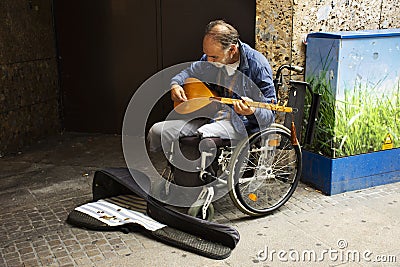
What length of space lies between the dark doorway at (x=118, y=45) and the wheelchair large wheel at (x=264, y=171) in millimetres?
1596

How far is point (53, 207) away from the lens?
12.7 ft

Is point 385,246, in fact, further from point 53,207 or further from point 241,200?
point 53,207

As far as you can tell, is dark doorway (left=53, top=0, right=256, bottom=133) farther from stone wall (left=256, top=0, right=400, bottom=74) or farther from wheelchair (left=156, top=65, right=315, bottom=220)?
wheelchair (left=156, top=65, right=315, bottom=220)

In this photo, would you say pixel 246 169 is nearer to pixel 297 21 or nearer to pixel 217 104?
pixel 217 104

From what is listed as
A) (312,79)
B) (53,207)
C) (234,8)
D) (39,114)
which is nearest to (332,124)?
(312,79)

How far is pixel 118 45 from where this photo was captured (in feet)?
18.4

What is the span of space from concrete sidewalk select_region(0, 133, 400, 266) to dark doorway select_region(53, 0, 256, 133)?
55.5 inches

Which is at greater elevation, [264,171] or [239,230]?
[264,171]

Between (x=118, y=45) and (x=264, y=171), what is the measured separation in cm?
268

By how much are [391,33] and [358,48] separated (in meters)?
0.35

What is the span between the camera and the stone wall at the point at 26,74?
→ 5.20 metres

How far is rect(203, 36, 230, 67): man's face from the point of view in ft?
11.5

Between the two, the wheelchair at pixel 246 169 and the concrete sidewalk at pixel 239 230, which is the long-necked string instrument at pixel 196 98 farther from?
the concrete sidewalk at pixel 239 230

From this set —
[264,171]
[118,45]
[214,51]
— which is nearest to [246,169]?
[264,171]
